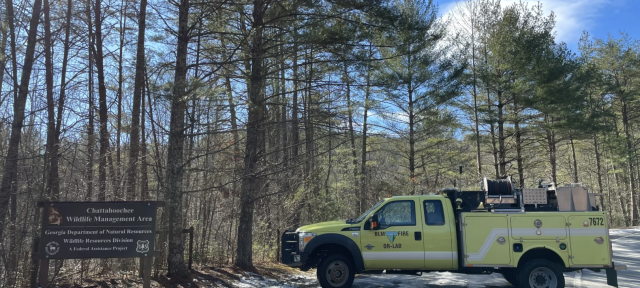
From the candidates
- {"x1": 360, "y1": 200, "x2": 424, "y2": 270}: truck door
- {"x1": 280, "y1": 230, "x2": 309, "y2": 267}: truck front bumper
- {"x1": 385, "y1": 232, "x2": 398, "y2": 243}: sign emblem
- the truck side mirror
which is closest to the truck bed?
{"x1": 360, "y1": 200, "x2": 424, "y2": 270}: truck door

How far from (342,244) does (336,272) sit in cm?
65

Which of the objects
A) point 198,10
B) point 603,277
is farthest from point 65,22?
point 603,277

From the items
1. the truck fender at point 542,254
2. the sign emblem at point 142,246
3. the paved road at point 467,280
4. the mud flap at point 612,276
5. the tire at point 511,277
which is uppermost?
the sign emblem at point 142,246

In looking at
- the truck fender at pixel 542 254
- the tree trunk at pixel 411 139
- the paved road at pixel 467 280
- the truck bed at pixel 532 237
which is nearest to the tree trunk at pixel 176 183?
the paved road at pixel 467 280

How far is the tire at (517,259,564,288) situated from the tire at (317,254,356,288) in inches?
133

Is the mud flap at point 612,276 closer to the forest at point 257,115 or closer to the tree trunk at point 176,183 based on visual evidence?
the forest at point 257,115

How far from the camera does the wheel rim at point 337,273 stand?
8359mm

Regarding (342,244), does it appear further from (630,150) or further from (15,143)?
(630,150)

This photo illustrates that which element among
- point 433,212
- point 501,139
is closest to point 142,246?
point 433,212

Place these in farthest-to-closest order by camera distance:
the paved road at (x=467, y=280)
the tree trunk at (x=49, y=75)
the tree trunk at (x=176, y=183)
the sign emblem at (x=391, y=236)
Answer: the tree trunk at (x=49, y=75), the paved road at (x=467, y=280), the tree trunk at (x=176, y=183), the sign emblem at (x=391, y=236)

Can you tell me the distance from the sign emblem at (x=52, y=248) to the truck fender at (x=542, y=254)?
8.81 metres

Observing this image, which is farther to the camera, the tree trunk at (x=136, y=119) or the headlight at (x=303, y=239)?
the tree trunk at (x=136, y=119)

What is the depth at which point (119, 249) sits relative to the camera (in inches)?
297

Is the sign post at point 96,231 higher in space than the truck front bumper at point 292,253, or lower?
higher
